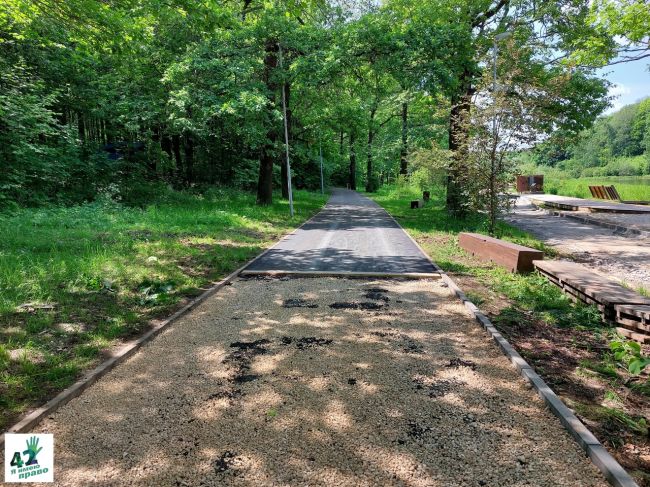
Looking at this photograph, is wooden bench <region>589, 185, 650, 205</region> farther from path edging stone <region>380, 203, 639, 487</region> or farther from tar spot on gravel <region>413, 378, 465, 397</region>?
tar spot on gravel <region>413, 378, 465, 397</region>

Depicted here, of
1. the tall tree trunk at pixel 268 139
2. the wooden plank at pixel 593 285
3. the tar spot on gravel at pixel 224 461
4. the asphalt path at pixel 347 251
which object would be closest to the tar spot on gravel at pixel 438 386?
the tar spot on gravel at pixel 224 461

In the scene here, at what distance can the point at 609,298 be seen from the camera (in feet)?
16.8

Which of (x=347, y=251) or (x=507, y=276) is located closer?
(x=507, y=276)

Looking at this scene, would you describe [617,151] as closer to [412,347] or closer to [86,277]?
[412,347]

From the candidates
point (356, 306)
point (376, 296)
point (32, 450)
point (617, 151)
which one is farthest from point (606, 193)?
point (617, 151)

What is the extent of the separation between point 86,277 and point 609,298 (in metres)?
7.69

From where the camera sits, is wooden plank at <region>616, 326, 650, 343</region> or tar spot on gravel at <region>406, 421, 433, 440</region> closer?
tar spot on gravel at <region>406, 421, 433, 440</region>

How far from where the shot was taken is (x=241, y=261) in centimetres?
900

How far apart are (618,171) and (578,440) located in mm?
100920

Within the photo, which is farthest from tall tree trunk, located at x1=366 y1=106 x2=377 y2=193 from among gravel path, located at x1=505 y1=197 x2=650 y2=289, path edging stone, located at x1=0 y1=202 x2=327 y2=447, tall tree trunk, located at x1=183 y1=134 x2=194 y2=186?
path edging stone, located at x1=0 y1=202 x2=327 y2=447

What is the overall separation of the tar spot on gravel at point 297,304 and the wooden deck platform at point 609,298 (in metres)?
3.89

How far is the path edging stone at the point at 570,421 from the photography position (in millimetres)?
2411

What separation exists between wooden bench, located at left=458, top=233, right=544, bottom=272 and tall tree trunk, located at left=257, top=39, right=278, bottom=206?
10.7 m

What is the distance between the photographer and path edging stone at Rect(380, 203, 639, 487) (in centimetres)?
241
